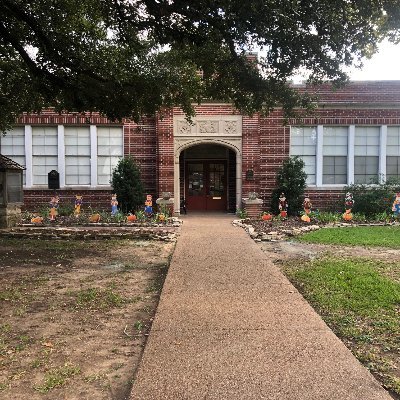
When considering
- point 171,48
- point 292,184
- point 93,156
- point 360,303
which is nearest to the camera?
point 360,303

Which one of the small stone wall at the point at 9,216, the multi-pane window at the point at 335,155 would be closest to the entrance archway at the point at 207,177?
the multi-pane window at the point at 335,155


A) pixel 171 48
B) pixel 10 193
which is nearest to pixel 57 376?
pixel 171 48

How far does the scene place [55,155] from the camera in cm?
1705

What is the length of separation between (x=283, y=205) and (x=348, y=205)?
89.6 inches

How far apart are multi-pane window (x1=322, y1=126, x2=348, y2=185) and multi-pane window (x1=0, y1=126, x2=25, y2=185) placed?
11774 millimetres

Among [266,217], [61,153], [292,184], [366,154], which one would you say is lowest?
[266,217]

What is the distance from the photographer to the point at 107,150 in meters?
17.1

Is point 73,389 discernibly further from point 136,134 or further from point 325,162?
point 325,162

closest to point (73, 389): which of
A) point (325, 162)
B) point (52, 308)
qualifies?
point (52, 308)

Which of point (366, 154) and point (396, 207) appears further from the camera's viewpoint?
point (366, 154)

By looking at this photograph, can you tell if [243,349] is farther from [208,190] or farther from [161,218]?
[208,190]

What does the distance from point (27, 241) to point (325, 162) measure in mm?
11407

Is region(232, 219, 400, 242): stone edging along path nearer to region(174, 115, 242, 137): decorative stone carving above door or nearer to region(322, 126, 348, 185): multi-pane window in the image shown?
region(322, 126, 348, 185): multi-pane window

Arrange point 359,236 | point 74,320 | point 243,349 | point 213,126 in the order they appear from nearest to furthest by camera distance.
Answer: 1. point 243,349
2. point 74,320
3. point 359,236
4. point 213,126
